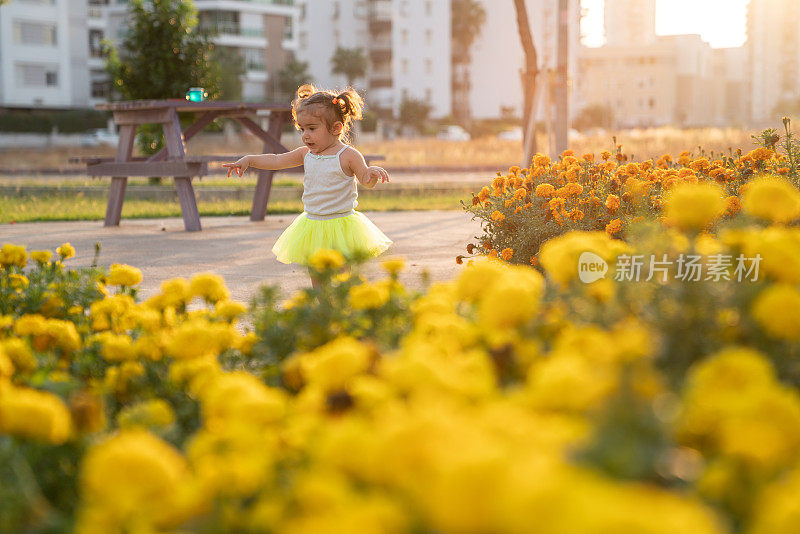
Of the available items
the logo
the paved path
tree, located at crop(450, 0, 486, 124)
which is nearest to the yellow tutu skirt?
the paved path

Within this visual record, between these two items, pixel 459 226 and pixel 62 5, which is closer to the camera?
pixel 459 226

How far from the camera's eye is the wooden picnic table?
8945mm

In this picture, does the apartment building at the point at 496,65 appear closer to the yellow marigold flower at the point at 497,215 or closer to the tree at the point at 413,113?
the tree at the point at 413,113

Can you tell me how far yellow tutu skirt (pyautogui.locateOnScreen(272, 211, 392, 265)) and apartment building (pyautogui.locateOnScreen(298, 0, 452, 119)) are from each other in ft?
208

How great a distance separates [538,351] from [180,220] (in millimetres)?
9225

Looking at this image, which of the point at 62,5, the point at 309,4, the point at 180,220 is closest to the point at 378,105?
the point at 309,4

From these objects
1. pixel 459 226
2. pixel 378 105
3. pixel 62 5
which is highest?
pixel 62 5

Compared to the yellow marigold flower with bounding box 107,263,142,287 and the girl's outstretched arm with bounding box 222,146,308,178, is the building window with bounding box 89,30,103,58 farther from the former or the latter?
the yellow marigold flower with bounding box 107,263,142,287

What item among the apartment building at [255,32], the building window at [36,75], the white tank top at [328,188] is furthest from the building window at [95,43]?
the white tank top at [328,188]

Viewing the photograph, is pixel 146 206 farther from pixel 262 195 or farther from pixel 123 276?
pixel 123 276

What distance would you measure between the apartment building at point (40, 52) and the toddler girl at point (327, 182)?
50.8m

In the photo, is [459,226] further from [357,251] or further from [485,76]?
[485,76]

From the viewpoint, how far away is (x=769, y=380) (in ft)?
4.51

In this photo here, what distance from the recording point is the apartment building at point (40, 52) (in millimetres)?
50969
